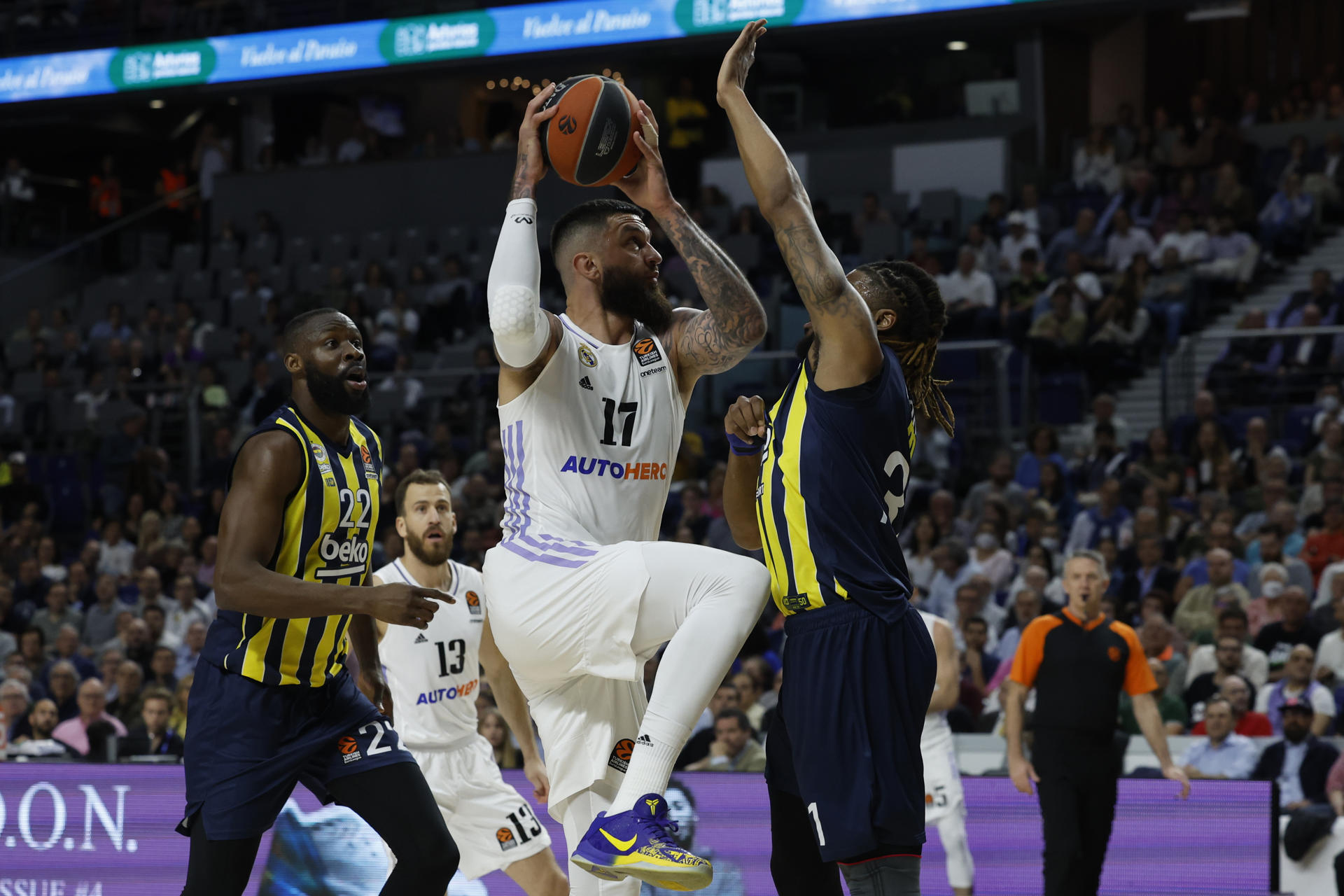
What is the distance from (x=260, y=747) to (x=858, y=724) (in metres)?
1.97

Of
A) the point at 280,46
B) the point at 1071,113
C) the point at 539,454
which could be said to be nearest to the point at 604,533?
Result: the point at 539,454

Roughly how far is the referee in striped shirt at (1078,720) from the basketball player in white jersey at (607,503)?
3.77 metres

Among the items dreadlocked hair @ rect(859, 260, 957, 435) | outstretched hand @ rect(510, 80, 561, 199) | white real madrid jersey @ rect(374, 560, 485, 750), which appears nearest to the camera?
dreadlocked hair @ rect(859, 260, 957, 435)

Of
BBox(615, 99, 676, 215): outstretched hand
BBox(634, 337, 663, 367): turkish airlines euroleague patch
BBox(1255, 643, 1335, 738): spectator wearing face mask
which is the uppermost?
BBox(615, 99, 676, 215): outstretched hand

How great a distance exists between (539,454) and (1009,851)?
4.74m

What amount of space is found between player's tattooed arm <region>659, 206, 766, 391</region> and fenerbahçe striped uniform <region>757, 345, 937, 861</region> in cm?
37

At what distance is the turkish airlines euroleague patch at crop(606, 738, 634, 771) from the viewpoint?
4527 millimetres

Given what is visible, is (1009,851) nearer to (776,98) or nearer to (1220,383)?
(1220,383)

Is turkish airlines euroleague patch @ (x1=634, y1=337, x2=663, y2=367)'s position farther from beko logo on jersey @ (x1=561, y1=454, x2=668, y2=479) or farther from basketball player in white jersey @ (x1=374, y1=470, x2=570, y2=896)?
basketball player in white jersey @ (x1=374, y1=470, x2=570, y2=896)

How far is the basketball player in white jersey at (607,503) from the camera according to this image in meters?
4.24

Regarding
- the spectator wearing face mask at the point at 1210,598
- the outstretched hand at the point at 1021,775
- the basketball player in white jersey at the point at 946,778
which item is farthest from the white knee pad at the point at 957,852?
the spectator wearing face mask at the point at 1210,598

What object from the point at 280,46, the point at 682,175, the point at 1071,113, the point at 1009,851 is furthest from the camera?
the point at 682,175

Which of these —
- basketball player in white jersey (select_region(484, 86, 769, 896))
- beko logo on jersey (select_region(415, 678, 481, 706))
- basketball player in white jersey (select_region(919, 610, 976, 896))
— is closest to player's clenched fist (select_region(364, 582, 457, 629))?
basketball player in white jersey (select_region(484, 86, 769, 896))

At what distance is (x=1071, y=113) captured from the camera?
66.0 ft
